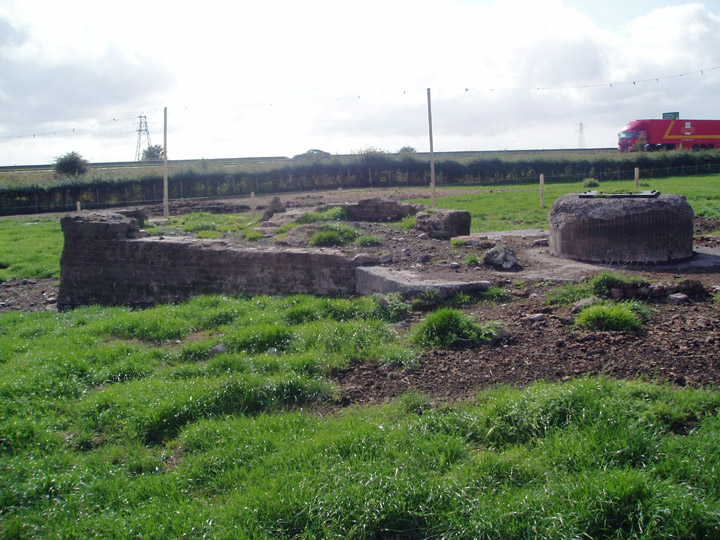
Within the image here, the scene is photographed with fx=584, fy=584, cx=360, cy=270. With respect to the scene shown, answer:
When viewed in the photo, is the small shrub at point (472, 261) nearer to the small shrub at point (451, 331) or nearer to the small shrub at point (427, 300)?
the small shrub at point (427, 300)

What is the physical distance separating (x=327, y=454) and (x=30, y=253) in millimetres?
12818

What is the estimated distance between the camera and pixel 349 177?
1693 inches

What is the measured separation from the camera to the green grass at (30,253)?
11977 mm

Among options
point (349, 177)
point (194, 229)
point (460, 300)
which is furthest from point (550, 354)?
point (349, 177)

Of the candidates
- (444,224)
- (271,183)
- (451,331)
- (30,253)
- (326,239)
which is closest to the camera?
(451,331)

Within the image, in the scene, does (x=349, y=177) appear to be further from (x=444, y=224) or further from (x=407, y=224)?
(x=444, y=224)

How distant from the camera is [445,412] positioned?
4.03 m

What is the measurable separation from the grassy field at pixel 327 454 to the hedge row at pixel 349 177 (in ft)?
107

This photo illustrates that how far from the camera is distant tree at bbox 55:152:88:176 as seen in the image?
140 ft

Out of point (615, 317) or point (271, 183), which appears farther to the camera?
point (271, 183)

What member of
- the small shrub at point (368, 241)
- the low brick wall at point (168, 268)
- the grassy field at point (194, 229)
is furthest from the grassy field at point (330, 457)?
the grassy field at point (194, 229)

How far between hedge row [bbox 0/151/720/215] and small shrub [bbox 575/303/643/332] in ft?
111

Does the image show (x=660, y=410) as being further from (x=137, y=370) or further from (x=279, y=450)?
(x=137, y=370)

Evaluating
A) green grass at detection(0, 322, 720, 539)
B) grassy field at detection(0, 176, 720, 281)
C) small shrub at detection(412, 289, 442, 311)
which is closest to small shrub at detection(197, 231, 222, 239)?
grassy field at detection(0, 176, 720, 281)
